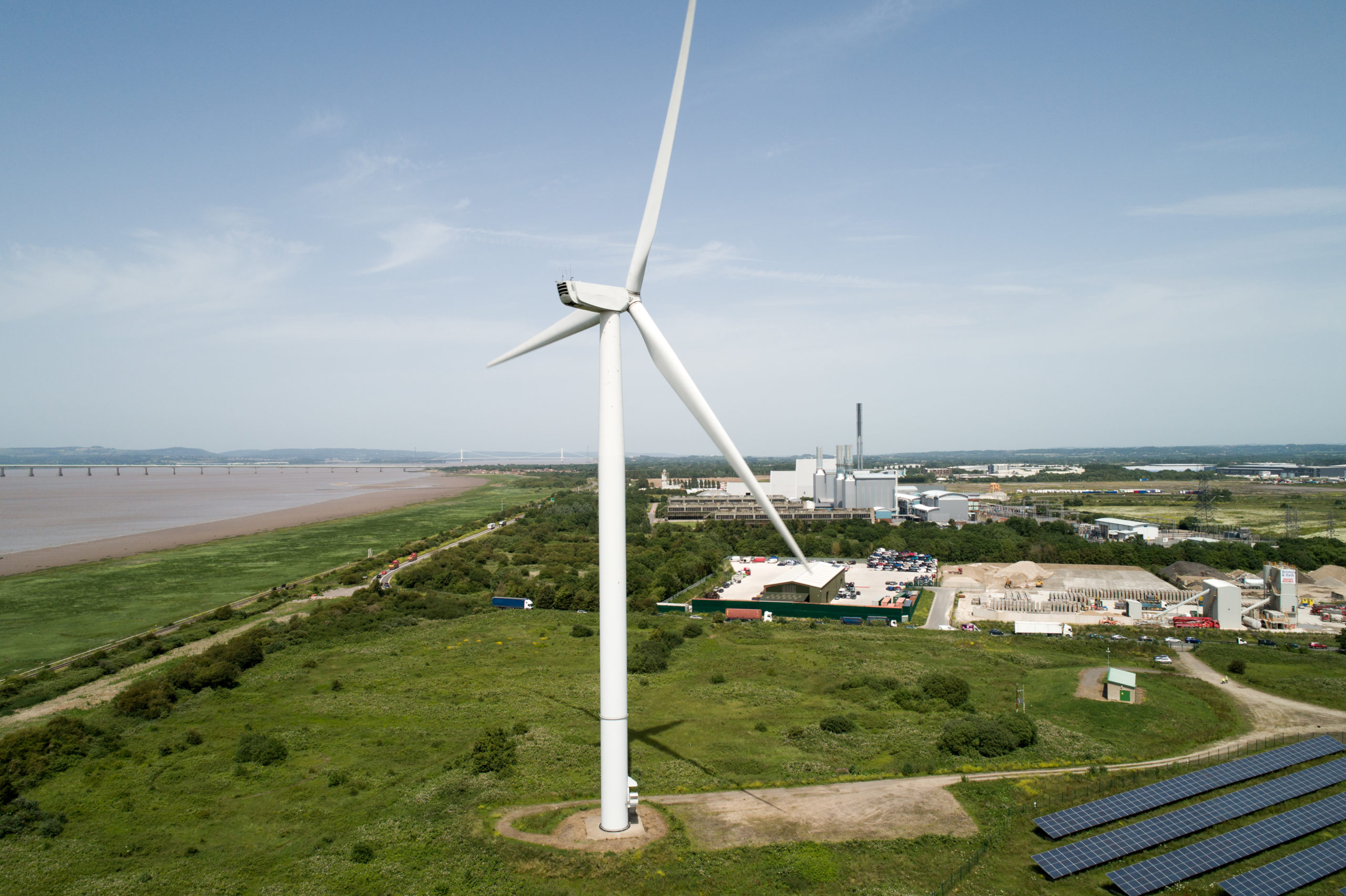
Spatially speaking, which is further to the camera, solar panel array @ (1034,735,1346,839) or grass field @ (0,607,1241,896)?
solar panel array @ (1034,735,1346,839)

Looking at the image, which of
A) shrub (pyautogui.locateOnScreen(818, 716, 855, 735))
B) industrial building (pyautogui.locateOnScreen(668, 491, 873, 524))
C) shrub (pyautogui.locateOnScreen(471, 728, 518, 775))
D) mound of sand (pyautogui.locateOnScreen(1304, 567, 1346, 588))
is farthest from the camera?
industrial building (pyautogui.locateOnScreen(668, 491, 873, 524))

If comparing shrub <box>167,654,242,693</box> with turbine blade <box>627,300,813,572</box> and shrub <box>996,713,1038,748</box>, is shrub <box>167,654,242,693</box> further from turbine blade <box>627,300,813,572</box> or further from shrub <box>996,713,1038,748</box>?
shrub <box>996,713,1038,748</box>

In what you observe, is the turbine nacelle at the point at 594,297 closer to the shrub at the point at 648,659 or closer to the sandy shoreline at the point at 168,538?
the shrub at the point at 648,659

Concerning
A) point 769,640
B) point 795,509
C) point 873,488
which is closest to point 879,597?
point 769,640

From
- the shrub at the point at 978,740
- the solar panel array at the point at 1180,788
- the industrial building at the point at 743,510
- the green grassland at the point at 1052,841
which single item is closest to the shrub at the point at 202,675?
the shrub at the point at 978,740

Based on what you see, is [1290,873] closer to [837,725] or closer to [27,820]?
[837,725]

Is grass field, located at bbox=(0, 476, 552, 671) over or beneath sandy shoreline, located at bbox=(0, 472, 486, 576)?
beneath

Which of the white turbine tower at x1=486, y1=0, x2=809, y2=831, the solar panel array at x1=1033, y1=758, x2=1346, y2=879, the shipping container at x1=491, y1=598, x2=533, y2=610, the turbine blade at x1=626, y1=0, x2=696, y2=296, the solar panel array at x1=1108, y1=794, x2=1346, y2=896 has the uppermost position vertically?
the turbine blade at x1=626, y1=0, x2=696, y2=296

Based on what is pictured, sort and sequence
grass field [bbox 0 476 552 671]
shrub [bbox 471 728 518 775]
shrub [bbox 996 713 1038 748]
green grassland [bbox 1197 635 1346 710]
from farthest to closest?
grass field [bbox 0 476 552 671], green grassland [bbox 1197 635 1346 710], shrub [bbox 996 713 1038 748], shrub [bbox 471 728 518 775]

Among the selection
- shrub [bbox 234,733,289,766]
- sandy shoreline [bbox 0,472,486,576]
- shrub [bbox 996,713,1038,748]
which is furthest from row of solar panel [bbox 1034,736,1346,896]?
sandy shoreline [bbox 0,472,486,576]
